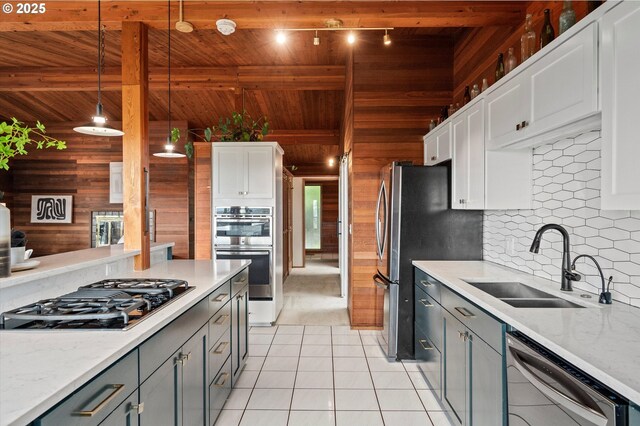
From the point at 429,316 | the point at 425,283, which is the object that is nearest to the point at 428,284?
the point at 425,283

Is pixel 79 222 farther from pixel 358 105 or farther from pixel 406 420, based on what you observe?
pixel 406 420

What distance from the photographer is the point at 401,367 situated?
9.53 feet

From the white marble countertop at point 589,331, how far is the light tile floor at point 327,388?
A: 1.00 meters

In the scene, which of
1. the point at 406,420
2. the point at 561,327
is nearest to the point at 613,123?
the point at 561,327

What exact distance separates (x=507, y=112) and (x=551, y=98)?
0.40 m

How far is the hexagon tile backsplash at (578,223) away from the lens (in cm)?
161

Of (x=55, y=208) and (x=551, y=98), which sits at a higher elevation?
(x=551, y=98)

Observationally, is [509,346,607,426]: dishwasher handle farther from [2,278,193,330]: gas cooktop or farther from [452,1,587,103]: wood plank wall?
[452,1,587,103]: wood plank wall

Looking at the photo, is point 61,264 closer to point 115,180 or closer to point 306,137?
point 115,180

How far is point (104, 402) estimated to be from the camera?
970mm

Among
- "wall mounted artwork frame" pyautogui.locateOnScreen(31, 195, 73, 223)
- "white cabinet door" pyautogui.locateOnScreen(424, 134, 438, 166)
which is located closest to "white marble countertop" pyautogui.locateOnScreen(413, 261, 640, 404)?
"white cabinet door" pyautogui.locateOnScreen(424, 134, 438, 166)

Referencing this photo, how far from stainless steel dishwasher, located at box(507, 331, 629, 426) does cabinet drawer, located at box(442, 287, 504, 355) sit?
9 cm

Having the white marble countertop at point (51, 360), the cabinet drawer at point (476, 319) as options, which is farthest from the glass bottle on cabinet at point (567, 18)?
the white marble countertop at point (51, 360)

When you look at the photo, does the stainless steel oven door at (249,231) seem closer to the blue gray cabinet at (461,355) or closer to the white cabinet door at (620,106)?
the blue gray cabinet at (461,355)
